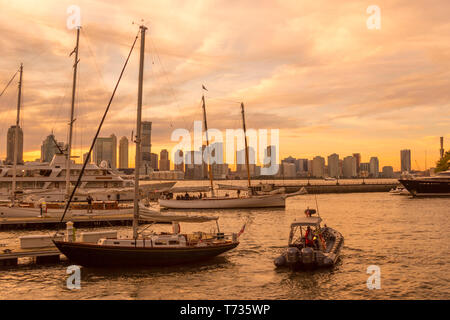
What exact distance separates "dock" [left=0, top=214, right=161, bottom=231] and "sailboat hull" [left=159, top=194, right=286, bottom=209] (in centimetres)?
2528

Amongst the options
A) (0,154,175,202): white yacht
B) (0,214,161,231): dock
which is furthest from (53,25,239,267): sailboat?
(0,154,175,202): white yacht

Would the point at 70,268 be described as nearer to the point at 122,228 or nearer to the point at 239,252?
the point at 239,252

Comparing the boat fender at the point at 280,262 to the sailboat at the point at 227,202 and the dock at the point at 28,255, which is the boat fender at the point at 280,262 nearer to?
the dock at the point at 28,255

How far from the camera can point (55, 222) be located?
4125 cm

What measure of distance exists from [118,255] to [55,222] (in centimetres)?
2286

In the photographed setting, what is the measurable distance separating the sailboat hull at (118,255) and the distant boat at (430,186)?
89515 mm

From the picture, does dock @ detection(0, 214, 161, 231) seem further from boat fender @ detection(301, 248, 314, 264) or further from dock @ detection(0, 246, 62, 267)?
boat fender @ detection(301, 248, 314, 264)

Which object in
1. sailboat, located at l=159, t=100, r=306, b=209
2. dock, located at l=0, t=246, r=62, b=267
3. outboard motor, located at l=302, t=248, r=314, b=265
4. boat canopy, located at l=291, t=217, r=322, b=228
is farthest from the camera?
sailboat, located at l=159, t=100, r=306, b=209

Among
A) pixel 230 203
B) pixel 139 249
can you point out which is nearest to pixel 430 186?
pixel 230 203

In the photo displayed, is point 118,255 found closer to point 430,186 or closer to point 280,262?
point 280,262

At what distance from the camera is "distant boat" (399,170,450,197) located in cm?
9456

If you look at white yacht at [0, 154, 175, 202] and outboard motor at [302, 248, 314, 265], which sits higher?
white yacht at [0, 154, 175, 202]

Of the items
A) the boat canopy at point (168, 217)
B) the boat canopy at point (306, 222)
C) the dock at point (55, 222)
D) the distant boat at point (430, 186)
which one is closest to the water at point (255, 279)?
the boat canopy at point (306, 222)

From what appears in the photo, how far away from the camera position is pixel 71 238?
23031 millimetres
